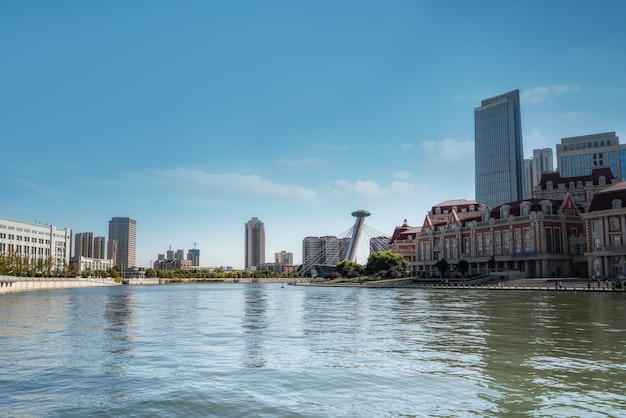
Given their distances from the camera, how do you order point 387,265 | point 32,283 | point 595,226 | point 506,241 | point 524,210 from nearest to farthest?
point 595,226, point 524,210, point 506,241, point 32,283, point 387,265

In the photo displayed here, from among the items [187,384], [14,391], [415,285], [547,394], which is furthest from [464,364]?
[415,285]

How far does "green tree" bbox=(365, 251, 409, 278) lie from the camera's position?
164625 millimetres

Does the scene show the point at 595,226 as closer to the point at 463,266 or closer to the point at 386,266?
the point at 463,266

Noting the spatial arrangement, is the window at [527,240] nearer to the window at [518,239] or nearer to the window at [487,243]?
the window at [518,239]

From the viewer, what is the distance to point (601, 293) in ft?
266

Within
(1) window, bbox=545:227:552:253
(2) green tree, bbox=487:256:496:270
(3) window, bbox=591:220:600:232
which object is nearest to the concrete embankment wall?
(2) green tree, bbox=487:256:496:270

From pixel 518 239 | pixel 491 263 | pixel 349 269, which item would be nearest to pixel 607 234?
pixel 518 239

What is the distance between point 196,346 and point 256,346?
3300 millimetres

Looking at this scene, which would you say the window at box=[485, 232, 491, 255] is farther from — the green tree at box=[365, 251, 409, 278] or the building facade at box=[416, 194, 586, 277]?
the green tree at box=[365, 251, 409, 278]

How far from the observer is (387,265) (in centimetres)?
16538

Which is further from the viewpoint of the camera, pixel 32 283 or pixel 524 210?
pixel 32 283

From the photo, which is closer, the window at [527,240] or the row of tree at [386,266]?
the window at [527,240]

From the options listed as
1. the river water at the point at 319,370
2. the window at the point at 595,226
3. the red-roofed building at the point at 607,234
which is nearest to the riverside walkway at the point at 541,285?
the red-roofed building at the point at 607,234

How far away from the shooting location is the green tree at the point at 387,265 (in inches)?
6481
